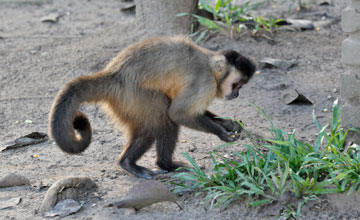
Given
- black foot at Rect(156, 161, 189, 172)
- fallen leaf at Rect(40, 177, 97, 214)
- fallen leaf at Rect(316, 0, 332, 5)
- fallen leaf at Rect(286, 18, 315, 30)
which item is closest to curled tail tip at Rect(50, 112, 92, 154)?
fallen leaf at Rect(40, 177, 97, 214)

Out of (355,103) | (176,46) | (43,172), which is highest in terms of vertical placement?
(176,46)

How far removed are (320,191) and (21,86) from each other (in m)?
3.90

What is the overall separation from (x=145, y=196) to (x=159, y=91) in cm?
97

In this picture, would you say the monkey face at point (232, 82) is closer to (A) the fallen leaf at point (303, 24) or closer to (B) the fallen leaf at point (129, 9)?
(A) the fallen leaf at point (303, 24)

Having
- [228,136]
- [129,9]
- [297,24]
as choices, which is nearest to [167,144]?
[228,136]

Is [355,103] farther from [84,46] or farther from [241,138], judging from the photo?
[84,46]

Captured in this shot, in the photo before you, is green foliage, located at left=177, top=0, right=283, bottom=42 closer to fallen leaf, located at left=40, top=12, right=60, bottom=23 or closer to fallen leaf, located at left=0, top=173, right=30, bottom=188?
fallen leaf, located at left=40, top=12, right=60, bottom=23

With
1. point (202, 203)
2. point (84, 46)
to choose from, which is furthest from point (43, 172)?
point (84, 46)

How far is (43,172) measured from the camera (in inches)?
176

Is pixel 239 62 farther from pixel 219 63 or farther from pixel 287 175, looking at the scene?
pixel 287 175

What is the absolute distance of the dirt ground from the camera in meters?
3.80

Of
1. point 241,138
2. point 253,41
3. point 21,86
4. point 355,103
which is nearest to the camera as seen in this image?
point 355,103

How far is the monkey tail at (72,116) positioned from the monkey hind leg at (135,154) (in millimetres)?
491

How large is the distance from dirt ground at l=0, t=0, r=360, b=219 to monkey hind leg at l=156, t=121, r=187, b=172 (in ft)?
0.92
